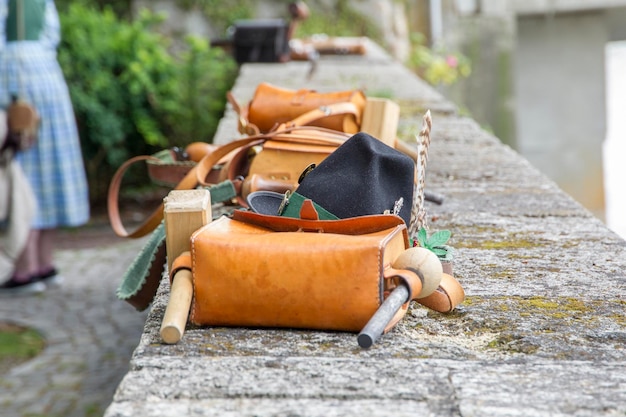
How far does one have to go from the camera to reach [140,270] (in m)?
2.35

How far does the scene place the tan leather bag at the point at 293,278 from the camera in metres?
1.68

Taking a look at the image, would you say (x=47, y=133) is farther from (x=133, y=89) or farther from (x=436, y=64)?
(x=436, y=64)

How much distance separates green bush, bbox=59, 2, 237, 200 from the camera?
8.14 metres

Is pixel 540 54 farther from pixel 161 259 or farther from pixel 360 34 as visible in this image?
pixel 161 259

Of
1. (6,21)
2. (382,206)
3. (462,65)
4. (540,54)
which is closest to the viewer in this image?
(382,206)

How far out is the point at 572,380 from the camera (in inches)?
60.7

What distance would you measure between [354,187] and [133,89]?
6.51m

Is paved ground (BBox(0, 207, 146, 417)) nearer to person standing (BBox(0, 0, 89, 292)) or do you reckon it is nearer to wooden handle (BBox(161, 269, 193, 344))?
person standing (BBox(0, 0, 89, 292))

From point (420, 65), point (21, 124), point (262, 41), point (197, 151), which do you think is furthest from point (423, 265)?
point (420, 65)

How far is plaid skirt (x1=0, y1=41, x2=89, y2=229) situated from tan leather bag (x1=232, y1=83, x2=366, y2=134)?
314 centimetres

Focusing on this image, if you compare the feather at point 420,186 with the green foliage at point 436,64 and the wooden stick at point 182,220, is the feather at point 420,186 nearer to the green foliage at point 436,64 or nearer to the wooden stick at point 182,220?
the wooden stick at point 182,220

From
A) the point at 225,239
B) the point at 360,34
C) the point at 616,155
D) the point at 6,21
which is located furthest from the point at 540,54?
the point at 225,239

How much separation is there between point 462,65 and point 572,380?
510 inches

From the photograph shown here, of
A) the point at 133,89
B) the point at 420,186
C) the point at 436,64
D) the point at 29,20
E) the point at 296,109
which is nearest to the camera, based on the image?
the point at 420,186
